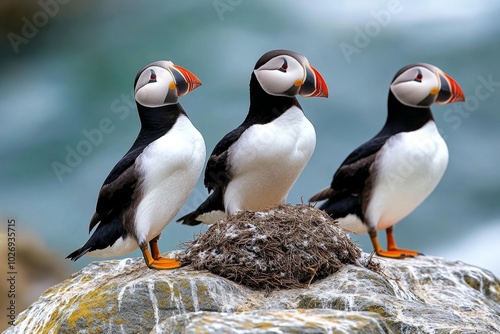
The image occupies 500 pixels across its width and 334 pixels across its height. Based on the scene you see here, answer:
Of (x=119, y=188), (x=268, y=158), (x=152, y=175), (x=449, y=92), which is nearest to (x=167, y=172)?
(x=152, y=175)

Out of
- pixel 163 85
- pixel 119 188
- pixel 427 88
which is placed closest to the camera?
pixel 119 188

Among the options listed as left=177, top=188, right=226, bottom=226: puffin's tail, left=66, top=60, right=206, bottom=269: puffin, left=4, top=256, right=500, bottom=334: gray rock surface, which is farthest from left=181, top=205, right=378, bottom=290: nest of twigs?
left=177, top=188, right=226, bottom=226: puffin's tail

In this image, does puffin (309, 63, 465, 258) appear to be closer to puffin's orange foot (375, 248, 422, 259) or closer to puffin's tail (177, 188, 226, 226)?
puffin's orange foot (375, 248, 422, 259)

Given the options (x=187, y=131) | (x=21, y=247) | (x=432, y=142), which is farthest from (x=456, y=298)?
(x=21, y=247)

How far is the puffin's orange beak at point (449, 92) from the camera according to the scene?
10320 millimetres

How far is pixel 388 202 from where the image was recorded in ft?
33.8

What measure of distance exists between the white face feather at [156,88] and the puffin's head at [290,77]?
39.3 inches

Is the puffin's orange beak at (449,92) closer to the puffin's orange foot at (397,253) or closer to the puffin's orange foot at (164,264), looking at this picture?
the puffin's orange foot at (397,253)

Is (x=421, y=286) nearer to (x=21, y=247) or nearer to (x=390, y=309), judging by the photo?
(x=390, y=309)

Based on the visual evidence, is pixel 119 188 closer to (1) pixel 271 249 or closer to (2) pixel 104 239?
(2) pixel 104 239

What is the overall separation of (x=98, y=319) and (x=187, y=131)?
195 cm

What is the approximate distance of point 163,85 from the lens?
8445 millimetres

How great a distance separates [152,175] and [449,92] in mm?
3832

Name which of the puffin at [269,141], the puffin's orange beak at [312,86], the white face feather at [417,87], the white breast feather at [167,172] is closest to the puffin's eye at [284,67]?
the puffin at [269,141]
